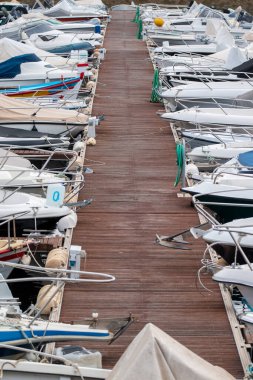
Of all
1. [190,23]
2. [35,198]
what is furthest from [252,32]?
[35,198]

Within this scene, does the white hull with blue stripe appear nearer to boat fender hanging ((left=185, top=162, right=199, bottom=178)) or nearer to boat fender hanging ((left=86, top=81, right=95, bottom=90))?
boat fender hanging ((left=185, top=162, right=199, bottom=178))

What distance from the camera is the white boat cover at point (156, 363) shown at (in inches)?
343

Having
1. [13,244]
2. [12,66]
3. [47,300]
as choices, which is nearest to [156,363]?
[47,300]

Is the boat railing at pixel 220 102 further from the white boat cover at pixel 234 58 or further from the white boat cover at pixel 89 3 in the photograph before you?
the white boat cover at pixel 89 3

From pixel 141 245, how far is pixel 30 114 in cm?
685

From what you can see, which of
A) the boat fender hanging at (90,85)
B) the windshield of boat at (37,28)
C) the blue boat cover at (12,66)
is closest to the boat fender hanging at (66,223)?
the blue boat cover at (12,66)

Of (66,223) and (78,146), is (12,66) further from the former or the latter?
(66,223)

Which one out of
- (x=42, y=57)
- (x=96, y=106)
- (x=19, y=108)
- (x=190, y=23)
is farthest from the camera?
(x=190, y=23)

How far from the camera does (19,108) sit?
21.6 metres

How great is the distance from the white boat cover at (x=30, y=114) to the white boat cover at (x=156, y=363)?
1285 centimetres

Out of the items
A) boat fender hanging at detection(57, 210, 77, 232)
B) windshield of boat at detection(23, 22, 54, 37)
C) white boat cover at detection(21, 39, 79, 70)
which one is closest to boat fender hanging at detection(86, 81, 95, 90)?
white boat cover at detection(21, 39, 79, 70)

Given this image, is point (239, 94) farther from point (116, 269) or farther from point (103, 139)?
point (116, 269)

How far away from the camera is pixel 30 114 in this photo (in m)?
21.5

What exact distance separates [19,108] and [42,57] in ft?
25.5
